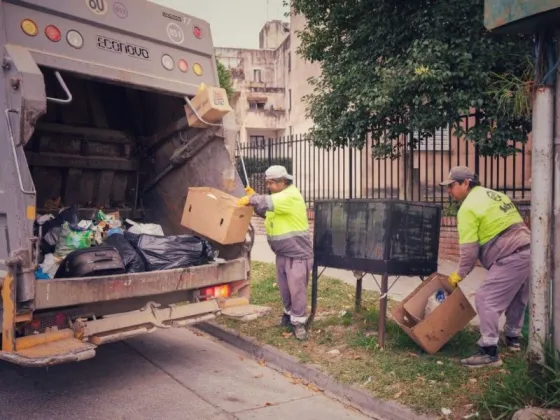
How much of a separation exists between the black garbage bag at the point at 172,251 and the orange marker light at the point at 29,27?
5.79 ft

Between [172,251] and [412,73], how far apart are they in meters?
4.22

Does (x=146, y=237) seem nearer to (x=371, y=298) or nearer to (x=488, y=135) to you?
(x=371, y=298)

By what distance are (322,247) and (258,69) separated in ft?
125

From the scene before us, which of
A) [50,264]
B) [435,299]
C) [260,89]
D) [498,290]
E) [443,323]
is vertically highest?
[260,89]

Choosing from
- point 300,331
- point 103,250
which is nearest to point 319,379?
point 300,331

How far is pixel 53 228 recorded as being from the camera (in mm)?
4672

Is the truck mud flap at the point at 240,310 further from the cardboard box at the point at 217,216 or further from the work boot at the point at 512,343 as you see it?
the work boot at the point at 512,343

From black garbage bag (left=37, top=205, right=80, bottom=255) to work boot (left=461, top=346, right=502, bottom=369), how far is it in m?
3.39

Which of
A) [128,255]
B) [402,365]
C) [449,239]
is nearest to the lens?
Result: [402,365]

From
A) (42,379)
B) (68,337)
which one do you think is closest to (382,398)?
(68,337)

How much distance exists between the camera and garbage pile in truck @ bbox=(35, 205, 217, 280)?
4.12 metres

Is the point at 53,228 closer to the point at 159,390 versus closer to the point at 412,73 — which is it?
the point at 159,390

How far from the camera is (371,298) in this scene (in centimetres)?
665

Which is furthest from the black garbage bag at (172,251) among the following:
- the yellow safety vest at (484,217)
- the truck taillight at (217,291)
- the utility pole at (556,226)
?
the utility pole at (556,226)
